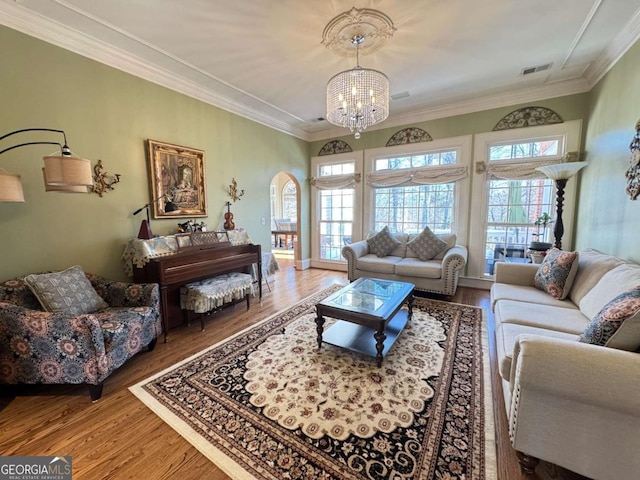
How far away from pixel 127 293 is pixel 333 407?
7.01 ft

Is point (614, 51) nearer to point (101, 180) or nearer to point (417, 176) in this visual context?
point (417, 176)

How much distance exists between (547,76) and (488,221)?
6.78ft

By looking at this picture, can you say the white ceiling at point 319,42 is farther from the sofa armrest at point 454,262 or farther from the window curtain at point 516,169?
the sofa armrest at point 454,262

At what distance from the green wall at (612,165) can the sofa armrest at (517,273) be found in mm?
690

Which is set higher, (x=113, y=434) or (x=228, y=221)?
(x=228, y=221)

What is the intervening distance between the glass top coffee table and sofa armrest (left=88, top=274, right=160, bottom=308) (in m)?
1.55

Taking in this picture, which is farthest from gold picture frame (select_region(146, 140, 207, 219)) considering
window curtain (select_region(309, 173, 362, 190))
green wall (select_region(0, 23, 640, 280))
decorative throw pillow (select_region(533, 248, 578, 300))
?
decorative throw pillow (select_region(533, 248, 578, 300))

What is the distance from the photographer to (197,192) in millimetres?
3715

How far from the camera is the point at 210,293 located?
3006 mm

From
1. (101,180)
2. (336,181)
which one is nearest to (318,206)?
(336,181)

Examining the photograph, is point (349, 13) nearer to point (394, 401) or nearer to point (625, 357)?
point (625, 357)

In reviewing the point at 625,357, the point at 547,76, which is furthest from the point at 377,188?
the point at 625,357

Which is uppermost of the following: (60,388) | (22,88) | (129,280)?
(22,88)

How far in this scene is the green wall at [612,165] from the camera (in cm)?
240
